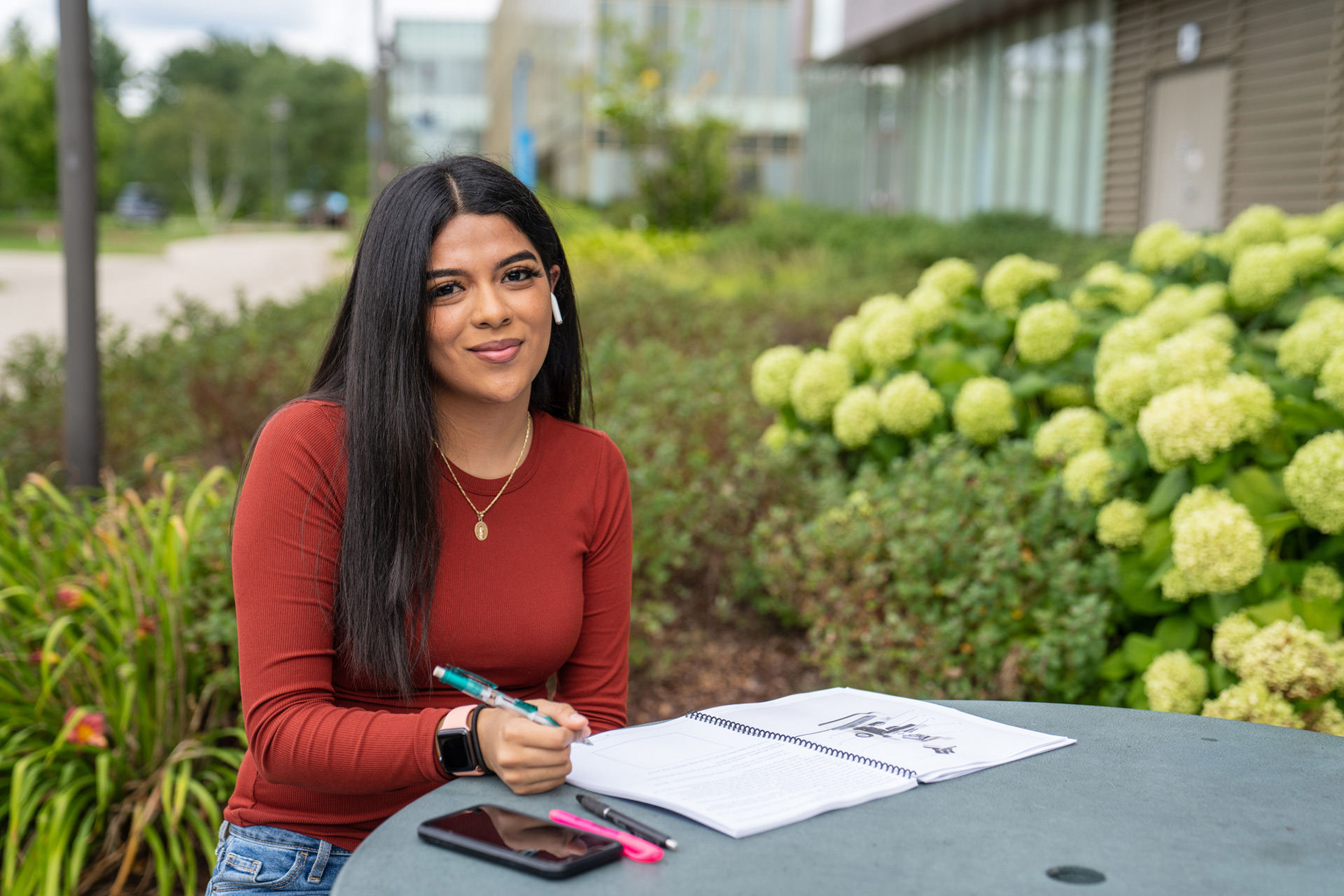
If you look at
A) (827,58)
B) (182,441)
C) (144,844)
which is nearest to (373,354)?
(144,844)

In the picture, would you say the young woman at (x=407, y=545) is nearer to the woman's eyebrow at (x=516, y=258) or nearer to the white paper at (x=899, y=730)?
Result: the woman's eyebrow at (x=516, y=258)

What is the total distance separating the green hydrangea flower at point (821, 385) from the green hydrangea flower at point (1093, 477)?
3.90 ft

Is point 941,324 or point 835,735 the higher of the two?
point 941,324

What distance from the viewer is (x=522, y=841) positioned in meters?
1.34

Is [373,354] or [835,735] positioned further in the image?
[373,354]

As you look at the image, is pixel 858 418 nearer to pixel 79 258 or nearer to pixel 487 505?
pixel 487 505

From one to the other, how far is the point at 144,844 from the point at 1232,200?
39.2ft

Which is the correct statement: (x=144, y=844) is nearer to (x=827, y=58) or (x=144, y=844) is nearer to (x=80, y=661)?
(x=80, y=661)

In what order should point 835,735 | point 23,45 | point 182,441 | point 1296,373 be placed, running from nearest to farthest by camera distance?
point 835,735, point 1296,373, point 182,441, point 23,45

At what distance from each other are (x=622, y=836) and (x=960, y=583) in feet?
7.18

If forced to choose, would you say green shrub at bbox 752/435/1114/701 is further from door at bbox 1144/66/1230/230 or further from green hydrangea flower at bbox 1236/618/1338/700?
door at bbox 1144/66/1230/230

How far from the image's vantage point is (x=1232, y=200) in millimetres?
12211

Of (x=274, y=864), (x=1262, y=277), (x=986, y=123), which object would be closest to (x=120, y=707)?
(x=274, y=864)

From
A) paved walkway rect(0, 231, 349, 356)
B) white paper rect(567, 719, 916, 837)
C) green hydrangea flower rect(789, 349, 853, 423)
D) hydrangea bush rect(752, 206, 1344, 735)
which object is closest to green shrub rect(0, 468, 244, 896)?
white paper rect(567, 719, 916, 837)
